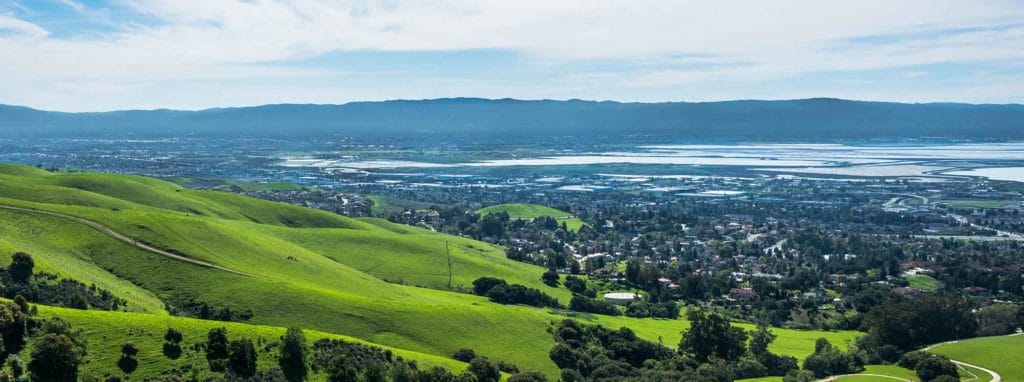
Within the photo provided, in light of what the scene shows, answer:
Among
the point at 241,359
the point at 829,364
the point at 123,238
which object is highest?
the point at 123,238

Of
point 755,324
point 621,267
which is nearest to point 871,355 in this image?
point 755,324

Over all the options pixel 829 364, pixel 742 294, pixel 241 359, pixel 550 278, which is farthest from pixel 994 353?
pixel 241 359

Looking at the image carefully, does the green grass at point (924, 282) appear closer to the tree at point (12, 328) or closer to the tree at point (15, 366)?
the tree at point (12, 328)

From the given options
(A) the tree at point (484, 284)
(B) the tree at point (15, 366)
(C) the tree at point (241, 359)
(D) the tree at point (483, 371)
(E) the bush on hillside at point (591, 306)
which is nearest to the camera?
(B) the tree at point (15, 366)

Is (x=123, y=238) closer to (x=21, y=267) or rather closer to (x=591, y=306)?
(x=21, y=267)

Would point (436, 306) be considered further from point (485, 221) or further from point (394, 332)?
point (485, 221)

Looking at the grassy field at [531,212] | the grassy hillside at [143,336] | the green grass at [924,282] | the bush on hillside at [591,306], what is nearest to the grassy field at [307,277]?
the grassy hillside at [143,336]

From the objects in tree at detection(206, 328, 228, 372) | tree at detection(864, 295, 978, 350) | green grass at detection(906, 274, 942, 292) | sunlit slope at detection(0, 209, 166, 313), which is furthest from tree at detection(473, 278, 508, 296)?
green grass at detection(906, 274, 942, 292)
